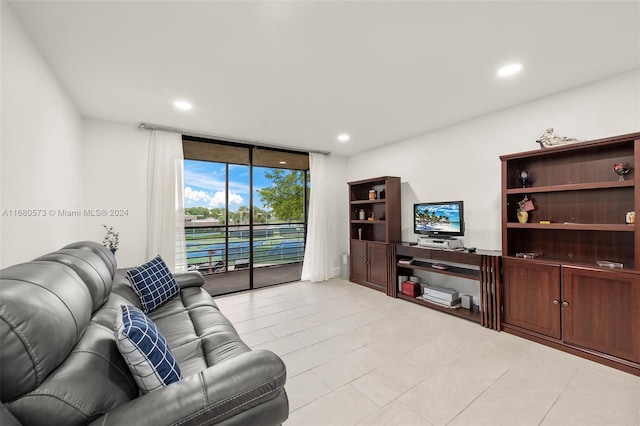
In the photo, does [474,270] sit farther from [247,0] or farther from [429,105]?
[247,0]

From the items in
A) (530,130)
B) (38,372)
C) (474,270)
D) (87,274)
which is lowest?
(474,270)

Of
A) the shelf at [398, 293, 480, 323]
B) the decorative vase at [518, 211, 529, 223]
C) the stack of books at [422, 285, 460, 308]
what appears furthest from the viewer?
the stack of books at [422, 285, 460, 308]

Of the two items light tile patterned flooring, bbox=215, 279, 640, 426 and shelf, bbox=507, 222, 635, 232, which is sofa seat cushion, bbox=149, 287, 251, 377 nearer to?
light tile patterned flooring, bbox=215, 279, 640, 426

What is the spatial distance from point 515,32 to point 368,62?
100 cm

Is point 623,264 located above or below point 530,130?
below

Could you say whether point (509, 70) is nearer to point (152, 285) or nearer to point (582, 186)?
point (582, 186)

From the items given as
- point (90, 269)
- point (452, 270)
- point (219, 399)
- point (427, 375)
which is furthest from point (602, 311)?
point (90, 269)

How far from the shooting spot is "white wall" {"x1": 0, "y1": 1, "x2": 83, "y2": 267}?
1.51 metres

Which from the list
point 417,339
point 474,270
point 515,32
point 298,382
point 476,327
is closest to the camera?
point 515,32

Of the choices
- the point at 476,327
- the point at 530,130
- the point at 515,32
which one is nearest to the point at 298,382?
the point at 476,327

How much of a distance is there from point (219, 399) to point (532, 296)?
115 inches

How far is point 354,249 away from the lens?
481cm

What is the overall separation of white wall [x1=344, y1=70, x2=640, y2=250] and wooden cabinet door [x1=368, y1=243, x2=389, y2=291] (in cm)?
48


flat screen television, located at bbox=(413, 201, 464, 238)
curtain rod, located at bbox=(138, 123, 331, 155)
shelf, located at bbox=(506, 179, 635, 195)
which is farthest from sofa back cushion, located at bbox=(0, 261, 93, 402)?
flat screen television, located at bbox=(413, 201, 464, 238)
